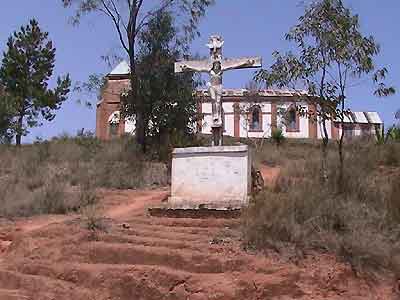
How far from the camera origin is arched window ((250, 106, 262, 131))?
1719 inches

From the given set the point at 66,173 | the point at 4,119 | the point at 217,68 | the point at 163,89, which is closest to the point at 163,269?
the point at 217,68

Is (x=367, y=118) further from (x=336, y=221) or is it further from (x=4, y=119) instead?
(x=336, y=221)

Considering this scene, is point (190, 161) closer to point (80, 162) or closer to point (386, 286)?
point (386, 286)

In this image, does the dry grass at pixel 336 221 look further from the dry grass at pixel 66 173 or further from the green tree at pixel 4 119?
the green tree at pixel 4 119

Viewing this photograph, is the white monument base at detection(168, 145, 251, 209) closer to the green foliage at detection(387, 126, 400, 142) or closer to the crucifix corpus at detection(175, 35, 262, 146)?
the crucifix corpus at detection(175, 35, 262, 146)

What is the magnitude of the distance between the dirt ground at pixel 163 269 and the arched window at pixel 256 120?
3377 centimetres

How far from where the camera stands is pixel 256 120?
44.4 m

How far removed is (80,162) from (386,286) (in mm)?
14257

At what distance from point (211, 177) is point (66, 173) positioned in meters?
7.88

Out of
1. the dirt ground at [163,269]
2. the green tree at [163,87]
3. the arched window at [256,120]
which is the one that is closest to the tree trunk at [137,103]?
the green tree at [163,87]

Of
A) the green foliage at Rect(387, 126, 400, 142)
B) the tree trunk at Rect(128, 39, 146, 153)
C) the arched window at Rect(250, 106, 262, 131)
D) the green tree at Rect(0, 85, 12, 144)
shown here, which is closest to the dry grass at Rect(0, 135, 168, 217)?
the tree trunk at Rect(128, 39, 146, 153)

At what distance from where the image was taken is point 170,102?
72.9ft

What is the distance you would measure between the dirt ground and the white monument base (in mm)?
1359

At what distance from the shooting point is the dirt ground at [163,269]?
7852 mm
